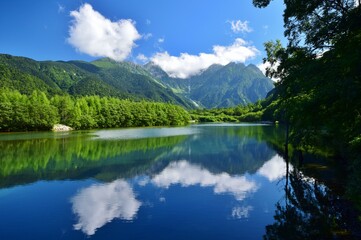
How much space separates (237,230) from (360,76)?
973 centimetres

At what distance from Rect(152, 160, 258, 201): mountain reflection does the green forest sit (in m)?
89.2

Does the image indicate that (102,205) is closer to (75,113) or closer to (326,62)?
(326,62)

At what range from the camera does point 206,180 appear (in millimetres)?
28438

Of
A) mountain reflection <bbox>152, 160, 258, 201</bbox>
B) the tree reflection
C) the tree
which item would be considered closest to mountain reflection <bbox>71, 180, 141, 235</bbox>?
mountain reflection <bbox>152, 160, 258, 201</bbox>

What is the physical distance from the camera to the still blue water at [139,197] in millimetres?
15719

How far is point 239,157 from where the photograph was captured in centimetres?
4259

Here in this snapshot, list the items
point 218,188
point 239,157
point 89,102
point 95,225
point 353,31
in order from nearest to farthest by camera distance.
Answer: point 353,31
point 95,225
point 218,188
point 239,157
point 89,102

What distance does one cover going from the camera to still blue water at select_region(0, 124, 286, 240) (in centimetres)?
1572

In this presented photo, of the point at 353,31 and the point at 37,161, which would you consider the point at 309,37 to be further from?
the point at 37,161

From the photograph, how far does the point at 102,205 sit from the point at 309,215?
44.7 ft

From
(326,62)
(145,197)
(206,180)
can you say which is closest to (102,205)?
(145,197)

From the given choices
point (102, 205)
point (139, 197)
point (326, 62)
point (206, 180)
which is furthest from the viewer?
point (206, 180)

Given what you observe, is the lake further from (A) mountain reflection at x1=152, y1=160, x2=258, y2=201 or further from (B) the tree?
(B) the tree

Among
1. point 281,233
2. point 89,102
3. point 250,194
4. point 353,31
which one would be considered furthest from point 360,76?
point 89,102
